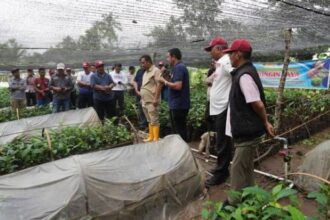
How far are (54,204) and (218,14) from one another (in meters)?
4.84

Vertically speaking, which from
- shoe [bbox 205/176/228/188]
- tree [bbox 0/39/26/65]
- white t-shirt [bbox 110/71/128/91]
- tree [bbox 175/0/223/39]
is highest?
tree [bbox 175/0/223/39]

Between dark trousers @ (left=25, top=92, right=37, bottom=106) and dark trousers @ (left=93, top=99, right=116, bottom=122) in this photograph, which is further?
dark trousers @ (left=25, top=92, right=37, bottom=106)

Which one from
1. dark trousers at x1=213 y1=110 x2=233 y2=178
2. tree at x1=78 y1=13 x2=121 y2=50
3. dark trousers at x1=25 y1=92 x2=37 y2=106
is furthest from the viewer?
dark trousers at x1=25 y1=92 x2=37 y2=106

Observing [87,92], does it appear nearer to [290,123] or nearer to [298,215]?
[290,123]

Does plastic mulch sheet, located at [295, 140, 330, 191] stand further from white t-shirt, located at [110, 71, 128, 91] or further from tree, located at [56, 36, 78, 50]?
tree, located at [56, 36, 78, 50]

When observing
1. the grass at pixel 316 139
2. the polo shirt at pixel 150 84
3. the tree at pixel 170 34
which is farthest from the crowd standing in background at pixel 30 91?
the grass at pixel 316 139

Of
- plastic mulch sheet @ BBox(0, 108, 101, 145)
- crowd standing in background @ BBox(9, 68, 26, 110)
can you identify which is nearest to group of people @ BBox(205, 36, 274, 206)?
plastic mulch sheet @ BBox(0, 108, 101, 145)

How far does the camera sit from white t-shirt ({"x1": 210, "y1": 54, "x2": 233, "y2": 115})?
376 cm

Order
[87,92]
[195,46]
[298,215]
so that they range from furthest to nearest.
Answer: [195,46], [87,92], [298,215]

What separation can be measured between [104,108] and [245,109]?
4892 mm

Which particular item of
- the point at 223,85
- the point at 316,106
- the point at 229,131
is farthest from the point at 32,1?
the point at 316,106

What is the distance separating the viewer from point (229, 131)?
3365 mm

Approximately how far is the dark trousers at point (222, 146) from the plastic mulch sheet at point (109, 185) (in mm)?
409

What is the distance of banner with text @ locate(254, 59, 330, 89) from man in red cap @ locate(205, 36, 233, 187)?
545 centimetres
